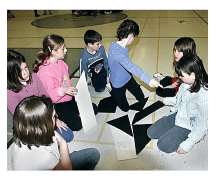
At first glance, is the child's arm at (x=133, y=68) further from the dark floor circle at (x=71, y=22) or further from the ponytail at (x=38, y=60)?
the dark floor circle at (x=71, y=22)

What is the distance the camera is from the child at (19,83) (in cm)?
136

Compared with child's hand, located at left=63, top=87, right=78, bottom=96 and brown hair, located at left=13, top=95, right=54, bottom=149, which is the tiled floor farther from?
brown hair, located at left=13, top=95, right=54, bottom=149

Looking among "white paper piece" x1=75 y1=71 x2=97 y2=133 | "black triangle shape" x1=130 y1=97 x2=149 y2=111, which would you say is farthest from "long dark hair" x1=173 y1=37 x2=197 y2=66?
"white paper piece" x1=75 y1=71 x2=97 y2=133

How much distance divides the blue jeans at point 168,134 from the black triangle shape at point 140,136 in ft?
0.19

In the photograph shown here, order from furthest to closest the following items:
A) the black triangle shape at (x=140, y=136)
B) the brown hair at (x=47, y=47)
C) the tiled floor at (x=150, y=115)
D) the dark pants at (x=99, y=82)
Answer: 1. the dark pants at (x=99, y=82)
2. the brown hair at (x=47, y=47)
3. the black triangle shape at (x=140, y=136)
4. the tiled floor at (x=150, y=115)

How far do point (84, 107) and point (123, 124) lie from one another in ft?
1.55

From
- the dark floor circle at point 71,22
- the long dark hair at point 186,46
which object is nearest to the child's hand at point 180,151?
the long dark hair at point 186,46

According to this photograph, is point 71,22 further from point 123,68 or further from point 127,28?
point 127,28

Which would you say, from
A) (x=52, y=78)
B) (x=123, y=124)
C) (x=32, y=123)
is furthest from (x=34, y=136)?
(x=123, y=124)

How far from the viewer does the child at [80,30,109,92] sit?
2344 mm

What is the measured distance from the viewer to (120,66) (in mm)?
2172

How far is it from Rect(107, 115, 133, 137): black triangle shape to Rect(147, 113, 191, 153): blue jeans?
216 millimetres

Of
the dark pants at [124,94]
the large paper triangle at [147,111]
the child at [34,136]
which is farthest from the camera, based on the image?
the dark pants at [124,94]
